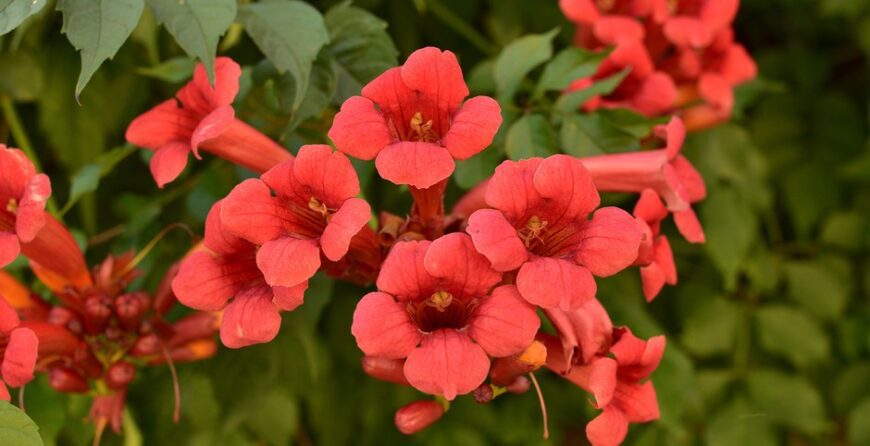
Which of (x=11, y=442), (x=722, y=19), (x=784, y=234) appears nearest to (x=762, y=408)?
(x=784, y=234)

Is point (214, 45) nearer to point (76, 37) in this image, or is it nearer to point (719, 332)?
point (76, 37)

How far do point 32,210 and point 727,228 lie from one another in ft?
6.23

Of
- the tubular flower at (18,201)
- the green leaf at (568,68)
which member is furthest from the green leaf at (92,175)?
the green leaf at (568,68)

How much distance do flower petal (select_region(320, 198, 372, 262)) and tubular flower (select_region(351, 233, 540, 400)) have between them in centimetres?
8

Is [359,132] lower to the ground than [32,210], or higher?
higher

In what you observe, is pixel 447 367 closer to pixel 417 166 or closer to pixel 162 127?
pixel 417 166

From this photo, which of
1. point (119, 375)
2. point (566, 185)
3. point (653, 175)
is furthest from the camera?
point (119, 375)

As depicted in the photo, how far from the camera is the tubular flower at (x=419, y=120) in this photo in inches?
61.2

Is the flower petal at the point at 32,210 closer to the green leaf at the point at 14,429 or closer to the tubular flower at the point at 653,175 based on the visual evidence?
the green leaf at the point at 14,429

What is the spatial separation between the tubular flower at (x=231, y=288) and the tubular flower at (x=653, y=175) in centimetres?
69

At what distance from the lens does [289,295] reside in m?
1.56

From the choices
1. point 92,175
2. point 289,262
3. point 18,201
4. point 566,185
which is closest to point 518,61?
point 566,185

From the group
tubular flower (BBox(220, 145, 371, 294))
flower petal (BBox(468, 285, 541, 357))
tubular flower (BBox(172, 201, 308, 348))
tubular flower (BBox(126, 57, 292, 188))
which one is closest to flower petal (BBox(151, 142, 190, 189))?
tubular flower (BBox(126, 57, 292, 188))

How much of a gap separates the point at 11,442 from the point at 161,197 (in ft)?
3.64
